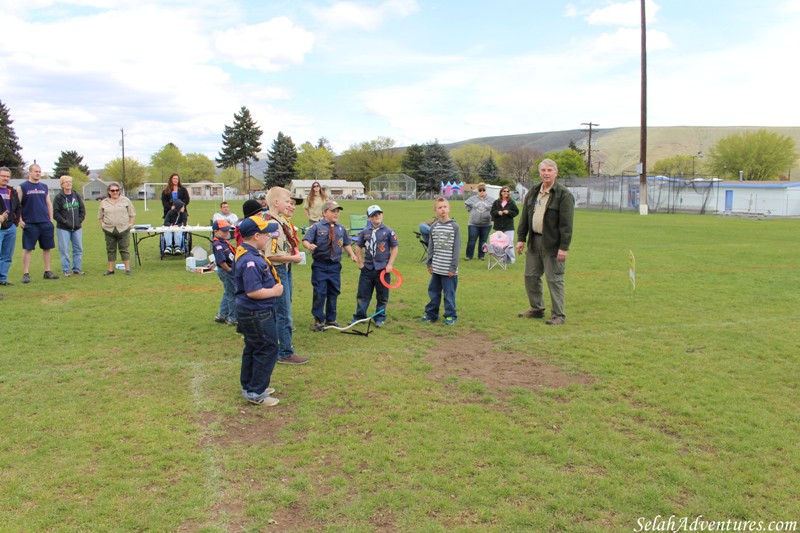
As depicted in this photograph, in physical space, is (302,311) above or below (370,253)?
below

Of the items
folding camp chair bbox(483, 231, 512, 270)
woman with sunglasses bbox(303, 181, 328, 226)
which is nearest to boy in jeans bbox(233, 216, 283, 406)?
woman with sunglasses bbox(303, 181, 328, 226)

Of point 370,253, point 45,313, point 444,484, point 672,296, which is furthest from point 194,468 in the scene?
point 672,296

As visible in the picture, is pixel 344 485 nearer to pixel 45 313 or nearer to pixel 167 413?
pixel 167 413

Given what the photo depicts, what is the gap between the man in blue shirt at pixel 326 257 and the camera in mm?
7430

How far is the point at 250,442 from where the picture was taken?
4.48 meters

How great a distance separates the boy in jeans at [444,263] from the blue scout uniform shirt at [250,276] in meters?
3.42

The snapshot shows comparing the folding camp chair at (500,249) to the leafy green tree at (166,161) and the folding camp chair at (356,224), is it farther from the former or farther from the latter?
the leafy green tree at (166,161)

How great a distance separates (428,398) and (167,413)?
226 cm

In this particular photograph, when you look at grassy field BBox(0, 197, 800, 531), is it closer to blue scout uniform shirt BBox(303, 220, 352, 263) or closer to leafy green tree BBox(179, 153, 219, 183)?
blue scout uniform shirt BBox(303, 220, 352, 263)

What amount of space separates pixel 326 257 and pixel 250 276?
2.65 meters

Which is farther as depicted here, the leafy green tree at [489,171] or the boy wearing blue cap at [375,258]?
→ the leafy green tree at [489,171]

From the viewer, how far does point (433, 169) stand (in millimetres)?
95875

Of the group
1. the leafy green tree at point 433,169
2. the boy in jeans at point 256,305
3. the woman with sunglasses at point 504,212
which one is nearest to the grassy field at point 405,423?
the boy in jeans at point 256,305

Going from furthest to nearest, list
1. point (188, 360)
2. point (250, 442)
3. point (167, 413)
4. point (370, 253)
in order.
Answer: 1. point (370, 253)
2. point (188, 360)
3. point (167, 413)
4. point (250, 442)
